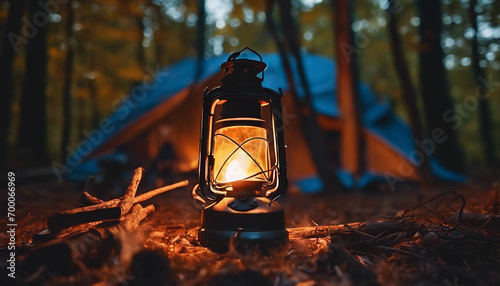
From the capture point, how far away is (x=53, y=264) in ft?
4.52

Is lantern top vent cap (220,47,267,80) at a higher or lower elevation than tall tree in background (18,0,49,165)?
lower

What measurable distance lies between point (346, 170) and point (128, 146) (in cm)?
509

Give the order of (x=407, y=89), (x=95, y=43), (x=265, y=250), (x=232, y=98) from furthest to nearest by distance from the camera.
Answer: (x=95, y=43), (x=407, y=89), (x=232, y=98), (x=265, y=250)

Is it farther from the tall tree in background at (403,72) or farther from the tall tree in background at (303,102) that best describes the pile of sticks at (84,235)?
the tall tree in background at (403,72)

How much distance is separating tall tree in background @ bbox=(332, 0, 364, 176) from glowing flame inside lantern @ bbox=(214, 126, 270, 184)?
15.0 feet

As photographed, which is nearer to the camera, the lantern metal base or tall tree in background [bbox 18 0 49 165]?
the lantern metal base

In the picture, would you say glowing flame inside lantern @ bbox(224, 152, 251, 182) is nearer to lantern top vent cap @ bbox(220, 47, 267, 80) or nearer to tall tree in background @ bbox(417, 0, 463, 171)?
lantern top vent cap @ bbox(220, 47, 267, 80)

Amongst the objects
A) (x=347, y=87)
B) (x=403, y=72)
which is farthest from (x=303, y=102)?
(x=403, y=72)

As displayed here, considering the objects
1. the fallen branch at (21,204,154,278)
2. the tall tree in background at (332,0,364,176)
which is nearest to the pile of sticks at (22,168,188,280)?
the fallen branch at (21,204,154,278)

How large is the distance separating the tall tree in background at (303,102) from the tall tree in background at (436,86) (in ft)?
11.5

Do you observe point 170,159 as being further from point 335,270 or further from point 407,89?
point 335,270

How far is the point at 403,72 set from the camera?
5594mm

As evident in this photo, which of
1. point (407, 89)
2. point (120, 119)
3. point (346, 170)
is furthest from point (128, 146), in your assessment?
point (407, 89)

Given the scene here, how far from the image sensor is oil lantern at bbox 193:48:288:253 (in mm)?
1818
